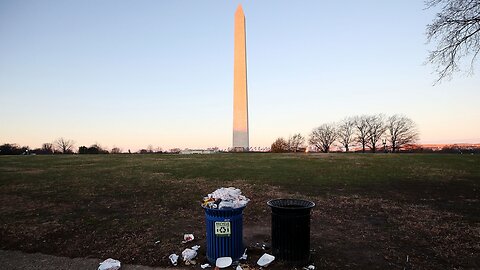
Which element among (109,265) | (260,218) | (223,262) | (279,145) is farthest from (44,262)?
(279,145)

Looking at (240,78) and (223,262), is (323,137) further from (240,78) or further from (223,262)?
(223,262)

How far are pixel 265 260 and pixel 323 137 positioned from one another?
8347 centimetres

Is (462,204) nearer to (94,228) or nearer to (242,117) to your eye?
(94,228)

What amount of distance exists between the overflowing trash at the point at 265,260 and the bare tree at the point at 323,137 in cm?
8136

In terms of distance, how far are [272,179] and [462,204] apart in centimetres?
750

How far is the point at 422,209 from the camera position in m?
8.87

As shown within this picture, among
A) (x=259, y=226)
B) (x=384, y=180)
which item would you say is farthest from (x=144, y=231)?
(x=384, y=180)

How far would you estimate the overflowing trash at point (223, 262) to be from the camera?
4.92 m

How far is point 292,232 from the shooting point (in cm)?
502

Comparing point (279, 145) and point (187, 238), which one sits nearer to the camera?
point (187, 238)

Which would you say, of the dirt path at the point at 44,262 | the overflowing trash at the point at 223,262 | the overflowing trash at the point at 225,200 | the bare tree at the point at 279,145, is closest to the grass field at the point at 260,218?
the dirt path at the point at 44,262

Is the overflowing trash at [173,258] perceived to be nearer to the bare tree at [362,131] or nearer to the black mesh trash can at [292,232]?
the black mesh trash can at [292,232]

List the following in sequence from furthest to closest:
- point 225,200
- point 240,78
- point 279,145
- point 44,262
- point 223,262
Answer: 1. point 279,145
2. point 240,78
3. point 44,262
4. point 225,200
5. point 223,262

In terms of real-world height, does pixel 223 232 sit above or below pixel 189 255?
above
